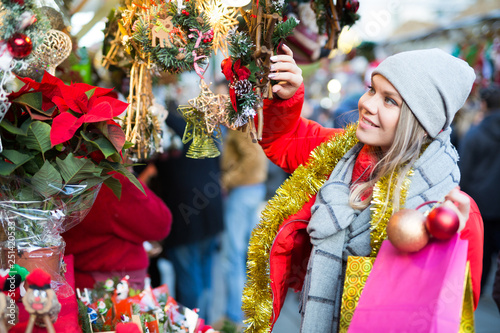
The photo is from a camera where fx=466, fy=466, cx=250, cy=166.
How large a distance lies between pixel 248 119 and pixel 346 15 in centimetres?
90

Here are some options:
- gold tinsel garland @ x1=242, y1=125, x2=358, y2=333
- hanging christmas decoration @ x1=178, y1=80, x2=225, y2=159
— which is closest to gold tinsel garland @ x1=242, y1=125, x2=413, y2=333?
gold tinsel garland @ x1=242, y1=125, x2=358, y2=333

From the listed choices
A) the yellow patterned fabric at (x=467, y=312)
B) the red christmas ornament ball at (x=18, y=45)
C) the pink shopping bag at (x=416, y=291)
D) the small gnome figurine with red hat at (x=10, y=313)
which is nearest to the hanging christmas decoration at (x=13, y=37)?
the red christmas ornament ball at (x=18, y=45)

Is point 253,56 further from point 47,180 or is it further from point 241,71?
point 47,180

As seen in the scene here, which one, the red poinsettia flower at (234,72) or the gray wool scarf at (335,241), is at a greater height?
the red poinsettia flower at (234,72)

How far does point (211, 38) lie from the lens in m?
1.34

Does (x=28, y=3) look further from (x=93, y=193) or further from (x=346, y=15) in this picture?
(x=346, y=15)

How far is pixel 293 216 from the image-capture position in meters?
1.52

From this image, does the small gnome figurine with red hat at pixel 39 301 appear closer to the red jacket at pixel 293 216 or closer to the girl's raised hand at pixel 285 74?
the red jacket at pixel 293 216

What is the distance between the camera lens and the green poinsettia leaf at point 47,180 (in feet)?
3.71

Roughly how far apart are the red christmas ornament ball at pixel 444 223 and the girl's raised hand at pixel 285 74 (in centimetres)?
61

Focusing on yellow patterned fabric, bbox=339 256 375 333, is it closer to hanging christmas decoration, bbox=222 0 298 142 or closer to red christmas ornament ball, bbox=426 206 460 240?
red christmas ornament ball, bbox=426 206 460 240

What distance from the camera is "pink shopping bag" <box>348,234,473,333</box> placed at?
→ 987 millimetres

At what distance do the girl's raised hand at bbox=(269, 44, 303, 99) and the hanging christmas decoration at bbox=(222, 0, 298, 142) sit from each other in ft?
0.13

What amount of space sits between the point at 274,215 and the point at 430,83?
2.05ft
